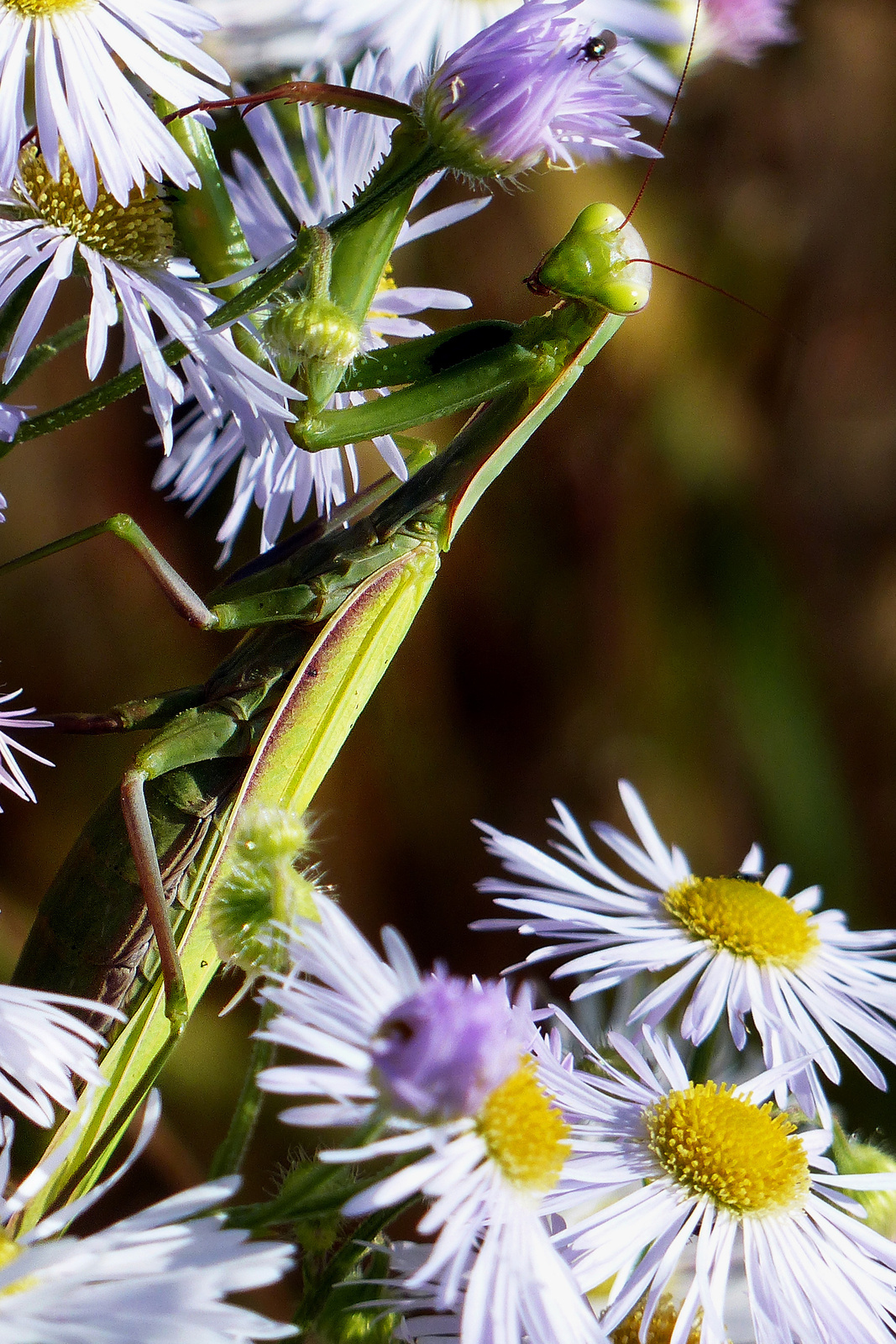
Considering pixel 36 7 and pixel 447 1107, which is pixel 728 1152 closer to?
pixel 447 1107

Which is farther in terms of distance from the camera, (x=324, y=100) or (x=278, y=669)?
(x=278, y=669)

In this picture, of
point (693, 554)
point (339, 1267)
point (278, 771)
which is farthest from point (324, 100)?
point (693, 554)

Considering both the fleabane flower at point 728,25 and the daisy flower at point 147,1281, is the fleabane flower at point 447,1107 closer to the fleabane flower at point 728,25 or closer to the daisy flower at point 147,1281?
the daisy flower at point 147,1281

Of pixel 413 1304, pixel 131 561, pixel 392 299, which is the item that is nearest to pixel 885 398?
pixel 131 561

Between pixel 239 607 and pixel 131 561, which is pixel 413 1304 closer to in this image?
pixel 239 607

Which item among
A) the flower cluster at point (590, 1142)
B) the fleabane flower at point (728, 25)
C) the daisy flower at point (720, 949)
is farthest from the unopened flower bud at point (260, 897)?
the fleabane flower at point (728, 25)

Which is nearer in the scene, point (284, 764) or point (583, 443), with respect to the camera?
point (284, 764)

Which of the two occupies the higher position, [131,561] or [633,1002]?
[131,561]

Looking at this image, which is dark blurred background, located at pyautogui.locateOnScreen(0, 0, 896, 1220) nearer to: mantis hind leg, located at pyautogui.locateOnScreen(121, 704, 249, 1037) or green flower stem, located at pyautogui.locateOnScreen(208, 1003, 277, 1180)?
mantis hind leg, located at pyautogui.locateOnScreen(121, 704, 249, 1037)
